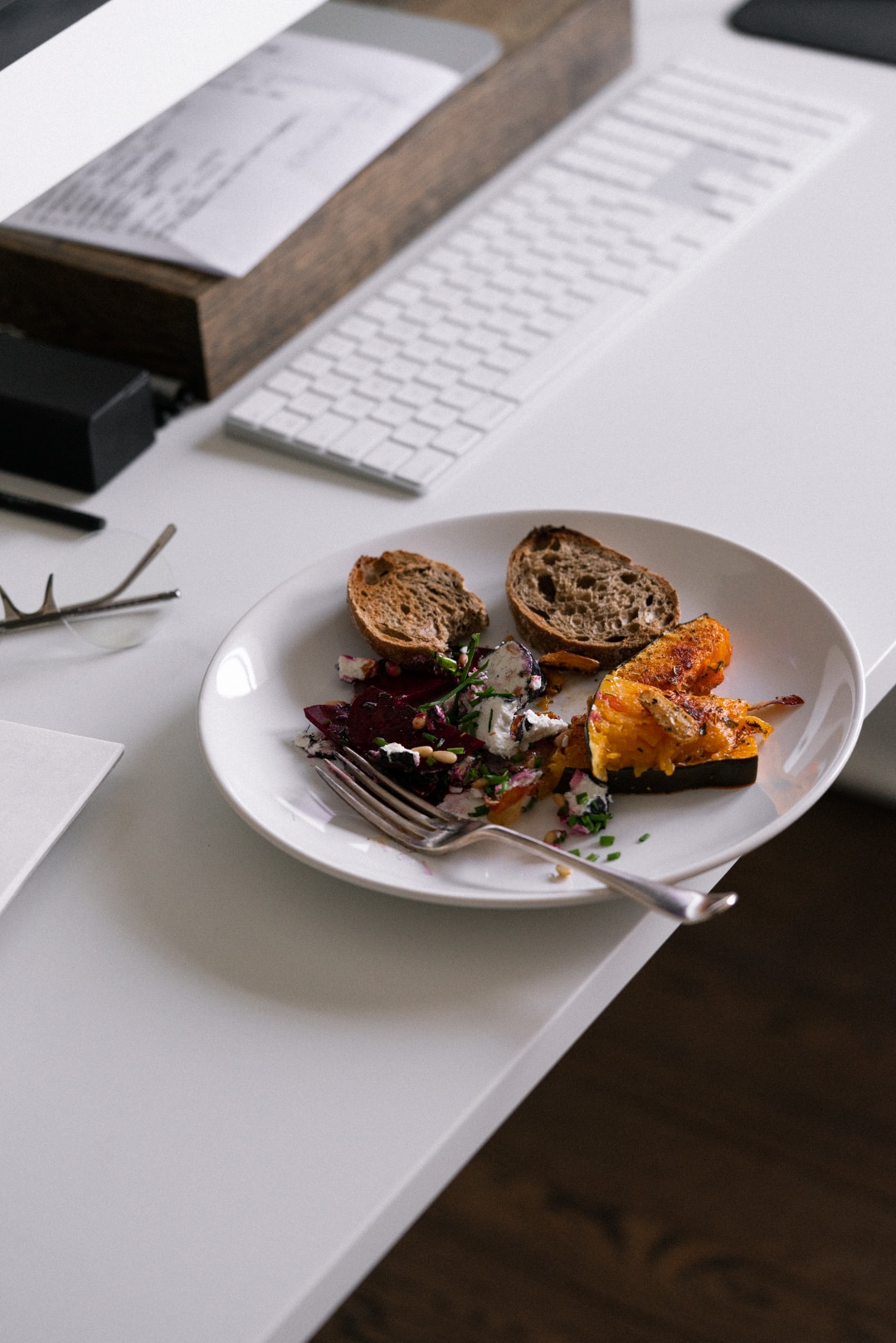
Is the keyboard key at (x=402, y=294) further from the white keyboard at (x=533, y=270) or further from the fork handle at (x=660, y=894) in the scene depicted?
the fork handle at (x=660, y=894)

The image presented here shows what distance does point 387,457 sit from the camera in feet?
3.14

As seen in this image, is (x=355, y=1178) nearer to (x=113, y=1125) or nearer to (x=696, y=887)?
(x=113, y=1125)

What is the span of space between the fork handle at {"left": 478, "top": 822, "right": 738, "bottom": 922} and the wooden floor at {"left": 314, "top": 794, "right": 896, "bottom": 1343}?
0.69m

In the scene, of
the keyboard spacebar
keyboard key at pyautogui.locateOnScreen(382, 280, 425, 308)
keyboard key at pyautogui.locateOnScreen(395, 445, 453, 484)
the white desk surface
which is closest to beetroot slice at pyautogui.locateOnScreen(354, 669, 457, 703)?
the white desk surface

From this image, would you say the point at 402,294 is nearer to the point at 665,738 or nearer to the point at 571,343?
the point at 571,343

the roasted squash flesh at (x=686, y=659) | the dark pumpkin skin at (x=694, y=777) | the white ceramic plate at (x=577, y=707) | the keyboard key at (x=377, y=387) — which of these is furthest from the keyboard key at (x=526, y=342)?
the dark pumpkin skin at (x=694, y=777)

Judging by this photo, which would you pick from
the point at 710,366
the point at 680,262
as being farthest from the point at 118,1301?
the point at 680,262

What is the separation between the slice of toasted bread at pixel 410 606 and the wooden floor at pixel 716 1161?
1.95 ft

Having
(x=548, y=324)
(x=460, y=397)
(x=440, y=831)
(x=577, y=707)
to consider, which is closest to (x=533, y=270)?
(x=548, y=324)

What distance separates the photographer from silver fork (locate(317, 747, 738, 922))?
0.59 meters

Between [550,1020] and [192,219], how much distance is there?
71cm

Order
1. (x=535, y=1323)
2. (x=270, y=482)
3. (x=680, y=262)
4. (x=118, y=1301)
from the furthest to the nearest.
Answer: (x=535, y=1323) → (x=680, y=262) → (x=270, y=482) → (x=118, y=1301)

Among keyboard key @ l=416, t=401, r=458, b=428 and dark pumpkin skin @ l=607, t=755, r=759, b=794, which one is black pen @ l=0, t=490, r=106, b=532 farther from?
dark pumpkin skin @ l=607, t=755, r=759, b=794

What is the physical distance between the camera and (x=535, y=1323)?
125cm
